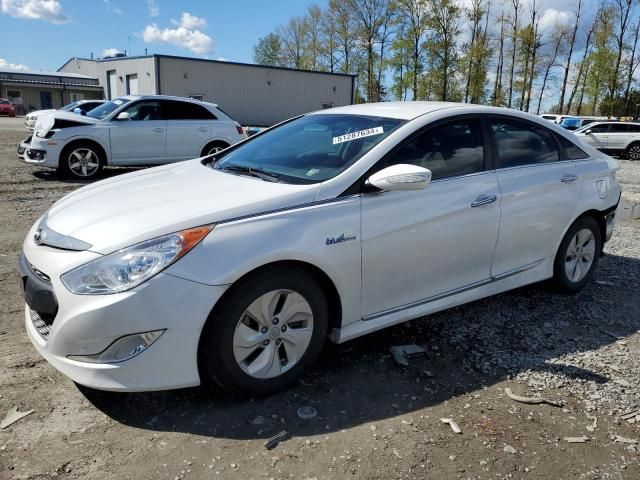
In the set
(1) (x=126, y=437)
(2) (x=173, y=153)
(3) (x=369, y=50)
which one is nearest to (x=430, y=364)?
(1) (x=126, y=437)

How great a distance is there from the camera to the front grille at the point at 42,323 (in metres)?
2.69

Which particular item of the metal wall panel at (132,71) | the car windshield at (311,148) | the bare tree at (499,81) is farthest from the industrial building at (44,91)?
the car windshield at (311,148)

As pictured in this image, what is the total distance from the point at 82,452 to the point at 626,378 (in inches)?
124

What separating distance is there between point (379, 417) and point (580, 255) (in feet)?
9.12

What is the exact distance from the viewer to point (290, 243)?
277cm

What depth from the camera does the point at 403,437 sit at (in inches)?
105

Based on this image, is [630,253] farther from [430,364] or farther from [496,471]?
[496,471]

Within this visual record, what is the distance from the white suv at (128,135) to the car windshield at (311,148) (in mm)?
7251

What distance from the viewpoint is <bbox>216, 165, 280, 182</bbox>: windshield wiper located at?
3.27 meters

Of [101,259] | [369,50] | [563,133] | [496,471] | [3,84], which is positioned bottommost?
[496,471]

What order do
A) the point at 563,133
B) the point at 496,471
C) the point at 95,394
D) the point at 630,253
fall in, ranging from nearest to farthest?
the point at 496,471, the point at 95,394, the point at 563,133, the point at 630,253

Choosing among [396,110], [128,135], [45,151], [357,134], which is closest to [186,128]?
[128,135]

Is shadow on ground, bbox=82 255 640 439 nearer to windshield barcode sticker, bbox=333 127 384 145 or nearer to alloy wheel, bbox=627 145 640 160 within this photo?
windshield barcode sticker, bbox=333 127 384 145

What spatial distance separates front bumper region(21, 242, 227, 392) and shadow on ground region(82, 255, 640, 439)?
0.31 meters
